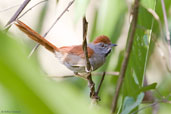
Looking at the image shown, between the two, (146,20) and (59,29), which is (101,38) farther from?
(59,29)

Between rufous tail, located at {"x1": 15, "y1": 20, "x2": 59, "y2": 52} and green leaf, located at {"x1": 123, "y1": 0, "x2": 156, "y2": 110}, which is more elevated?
rufous tail, located at {"x1": 15, "y1": 20, "x2": 59, "y2": 52}

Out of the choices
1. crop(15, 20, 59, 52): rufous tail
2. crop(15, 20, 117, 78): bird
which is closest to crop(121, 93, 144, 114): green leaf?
crop(15, 20, 59, 52): rufous tail

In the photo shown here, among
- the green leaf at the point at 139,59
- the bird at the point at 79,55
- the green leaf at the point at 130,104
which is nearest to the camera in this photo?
the green leaf at the point at 130,104

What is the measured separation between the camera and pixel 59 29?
17.8 feet

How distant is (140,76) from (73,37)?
3.56m

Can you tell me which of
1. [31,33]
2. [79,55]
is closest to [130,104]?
[31,33]

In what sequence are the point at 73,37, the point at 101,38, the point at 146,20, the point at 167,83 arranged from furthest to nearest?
the point at 73,37
the point at 167,83
the point at 101,38
the point at 146,20

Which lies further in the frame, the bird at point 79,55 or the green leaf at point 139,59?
the bird at point 79,55

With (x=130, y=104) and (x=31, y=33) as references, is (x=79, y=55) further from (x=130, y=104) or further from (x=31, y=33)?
(x=130, y=104)

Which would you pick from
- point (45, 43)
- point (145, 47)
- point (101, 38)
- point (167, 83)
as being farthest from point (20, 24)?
point (167, 83)

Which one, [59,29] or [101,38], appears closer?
[101,38]

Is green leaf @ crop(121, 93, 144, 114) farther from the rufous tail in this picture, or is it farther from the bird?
the bird

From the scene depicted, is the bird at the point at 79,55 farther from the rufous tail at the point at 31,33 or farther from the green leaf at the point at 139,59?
the green leaf at the point at 139,59

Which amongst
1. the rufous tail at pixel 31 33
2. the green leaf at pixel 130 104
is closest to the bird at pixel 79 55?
the rufous tail at pixel 31 33
